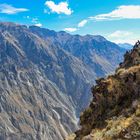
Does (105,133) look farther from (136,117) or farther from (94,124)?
(94,124)

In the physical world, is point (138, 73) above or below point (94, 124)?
above

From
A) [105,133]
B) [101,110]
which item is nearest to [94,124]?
[101,110]

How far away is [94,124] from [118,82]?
425 centimetres

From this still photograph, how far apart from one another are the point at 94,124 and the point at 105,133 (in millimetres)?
9722

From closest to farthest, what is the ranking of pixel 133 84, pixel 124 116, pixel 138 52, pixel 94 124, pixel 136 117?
pixel 136 117
pixel 124 116
pixel 133 84
pixel 94 124
pixel 138 52

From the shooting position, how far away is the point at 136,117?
23281mm

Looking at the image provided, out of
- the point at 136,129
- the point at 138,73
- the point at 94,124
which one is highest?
the point at 138,73

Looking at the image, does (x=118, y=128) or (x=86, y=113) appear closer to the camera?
(x=118, y=128)

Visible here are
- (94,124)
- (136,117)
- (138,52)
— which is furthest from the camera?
(138,52)

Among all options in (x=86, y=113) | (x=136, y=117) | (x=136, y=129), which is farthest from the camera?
(x=86, y=113)

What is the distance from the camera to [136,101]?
27672 mm

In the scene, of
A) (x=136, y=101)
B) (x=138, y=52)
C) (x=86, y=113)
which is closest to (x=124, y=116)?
(x=136, y=101)

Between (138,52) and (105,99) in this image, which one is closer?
(105,99)

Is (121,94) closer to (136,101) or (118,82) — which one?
(118,82)
